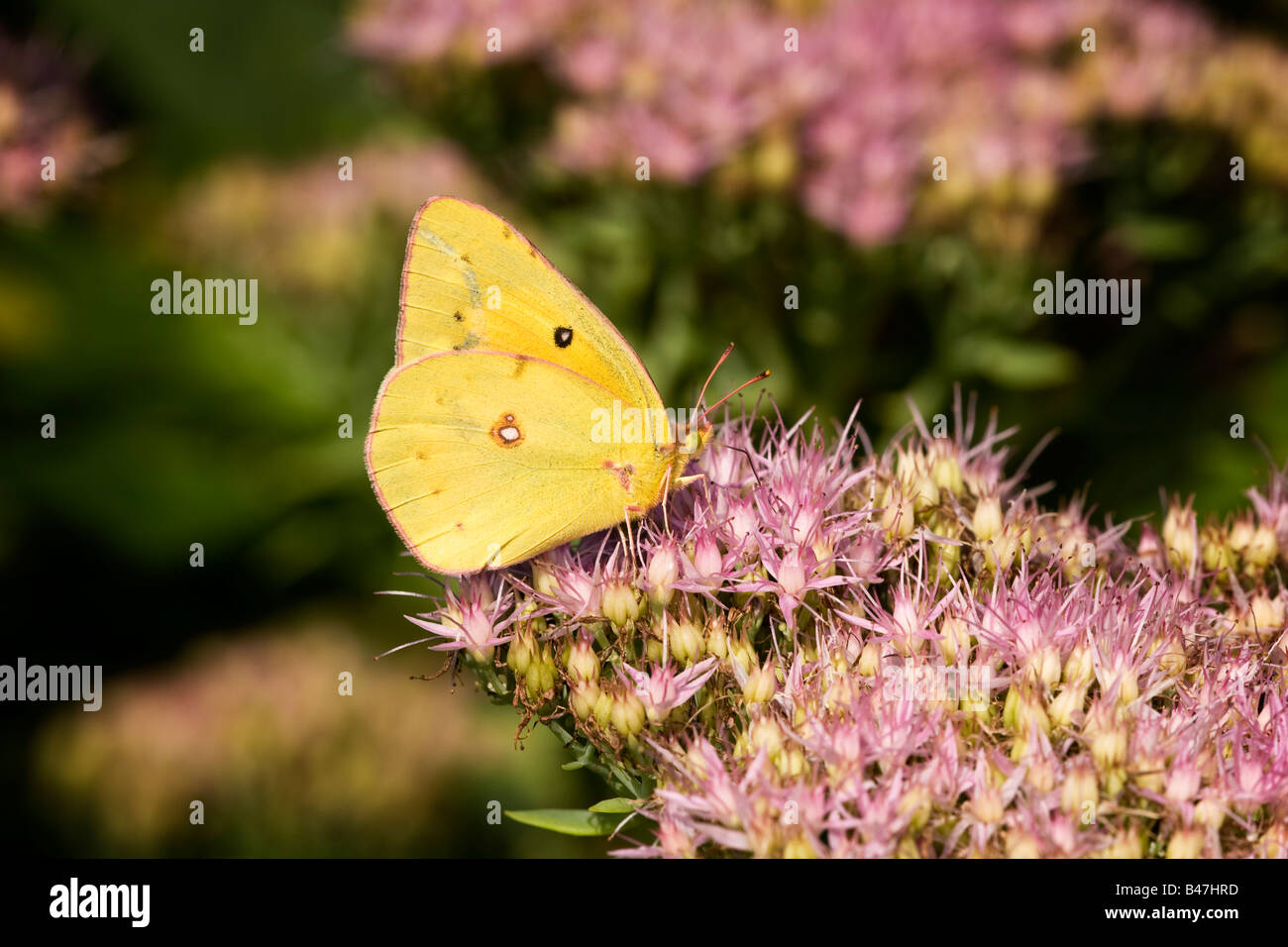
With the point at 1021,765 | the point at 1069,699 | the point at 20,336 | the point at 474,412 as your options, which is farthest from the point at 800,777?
the point at 20,336

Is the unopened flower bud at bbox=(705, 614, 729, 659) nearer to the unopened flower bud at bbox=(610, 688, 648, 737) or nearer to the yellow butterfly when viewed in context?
the unopened flower bud at bbox=(610, 688, 648, 737)

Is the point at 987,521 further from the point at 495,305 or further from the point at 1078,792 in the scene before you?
the point at 495,305

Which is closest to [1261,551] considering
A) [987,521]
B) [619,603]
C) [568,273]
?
[987,521]

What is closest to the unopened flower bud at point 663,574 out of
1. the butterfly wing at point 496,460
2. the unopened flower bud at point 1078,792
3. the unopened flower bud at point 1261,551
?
the butterfly wing at point 496,460

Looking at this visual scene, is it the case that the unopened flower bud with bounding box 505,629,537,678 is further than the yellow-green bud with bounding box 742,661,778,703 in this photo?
Yes

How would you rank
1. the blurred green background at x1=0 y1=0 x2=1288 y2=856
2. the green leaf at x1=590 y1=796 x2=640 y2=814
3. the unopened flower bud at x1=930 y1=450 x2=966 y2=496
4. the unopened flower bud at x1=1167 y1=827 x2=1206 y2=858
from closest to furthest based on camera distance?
the unopened flower bud at x1=1167 y1=827 x2=1206 y2=858, the green leaf at x1=590 y1=796 x2=640 y2=814, the unopened flower bud at x1=930 y1=450 x2=966 y2=496, the blurred green background at x1=0 y1=0 x2=1288 y2=856

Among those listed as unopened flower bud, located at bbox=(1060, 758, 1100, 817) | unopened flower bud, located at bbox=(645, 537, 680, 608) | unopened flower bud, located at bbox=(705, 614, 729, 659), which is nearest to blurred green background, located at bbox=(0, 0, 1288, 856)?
unopened flower bud, located at bbox=(645, 537, 680, 608)

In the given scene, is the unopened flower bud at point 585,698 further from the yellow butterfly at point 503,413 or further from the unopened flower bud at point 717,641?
the yellow butterfly at point 503,413
